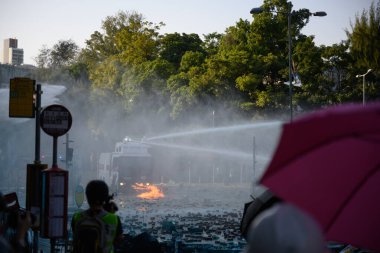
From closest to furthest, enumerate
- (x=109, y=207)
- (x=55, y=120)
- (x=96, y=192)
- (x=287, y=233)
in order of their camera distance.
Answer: (x=287, y=233)
(x=96, y=192)
(x=109, y=207)
(x=55, y=120)

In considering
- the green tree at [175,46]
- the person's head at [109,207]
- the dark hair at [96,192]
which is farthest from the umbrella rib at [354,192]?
the green tree at [175,46]

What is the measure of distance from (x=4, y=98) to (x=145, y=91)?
13.2 m

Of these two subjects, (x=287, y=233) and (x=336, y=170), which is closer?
(x=287, y=233)

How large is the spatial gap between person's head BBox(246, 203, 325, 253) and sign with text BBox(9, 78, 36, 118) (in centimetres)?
1089

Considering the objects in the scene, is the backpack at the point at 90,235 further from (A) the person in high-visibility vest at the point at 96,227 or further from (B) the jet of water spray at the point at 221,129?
(B) the jet of water spray at the point at 221,129

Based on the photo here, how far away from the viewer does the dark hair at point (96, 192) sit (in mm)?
6121

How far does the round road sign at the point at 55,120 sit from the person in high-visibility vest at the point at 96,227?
5.84 m

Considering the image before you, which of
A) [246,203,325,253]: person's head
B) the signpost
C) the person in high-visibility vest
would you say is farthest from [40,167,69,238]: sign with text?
[246,203,325,253]: person's head

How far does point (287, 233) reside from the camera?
2.51 metres

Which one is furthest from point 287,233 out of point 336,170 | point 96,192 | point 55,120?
point 55,120

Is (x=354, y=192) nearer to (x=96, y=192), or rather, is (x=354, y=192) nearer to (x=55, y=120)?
(x=96, y=192)

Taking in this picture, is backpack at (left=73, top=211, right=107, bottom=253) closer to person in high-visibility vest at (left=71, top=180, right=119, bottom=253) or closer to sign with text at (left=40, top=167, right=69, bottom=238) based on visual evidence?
person in high-visibility vest at (left=71, top=180, right=119, bottom=253)

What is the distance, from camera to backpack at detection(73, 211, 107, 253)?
20.4ft

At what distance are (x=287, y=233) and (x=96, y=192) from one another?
3.81 meters
